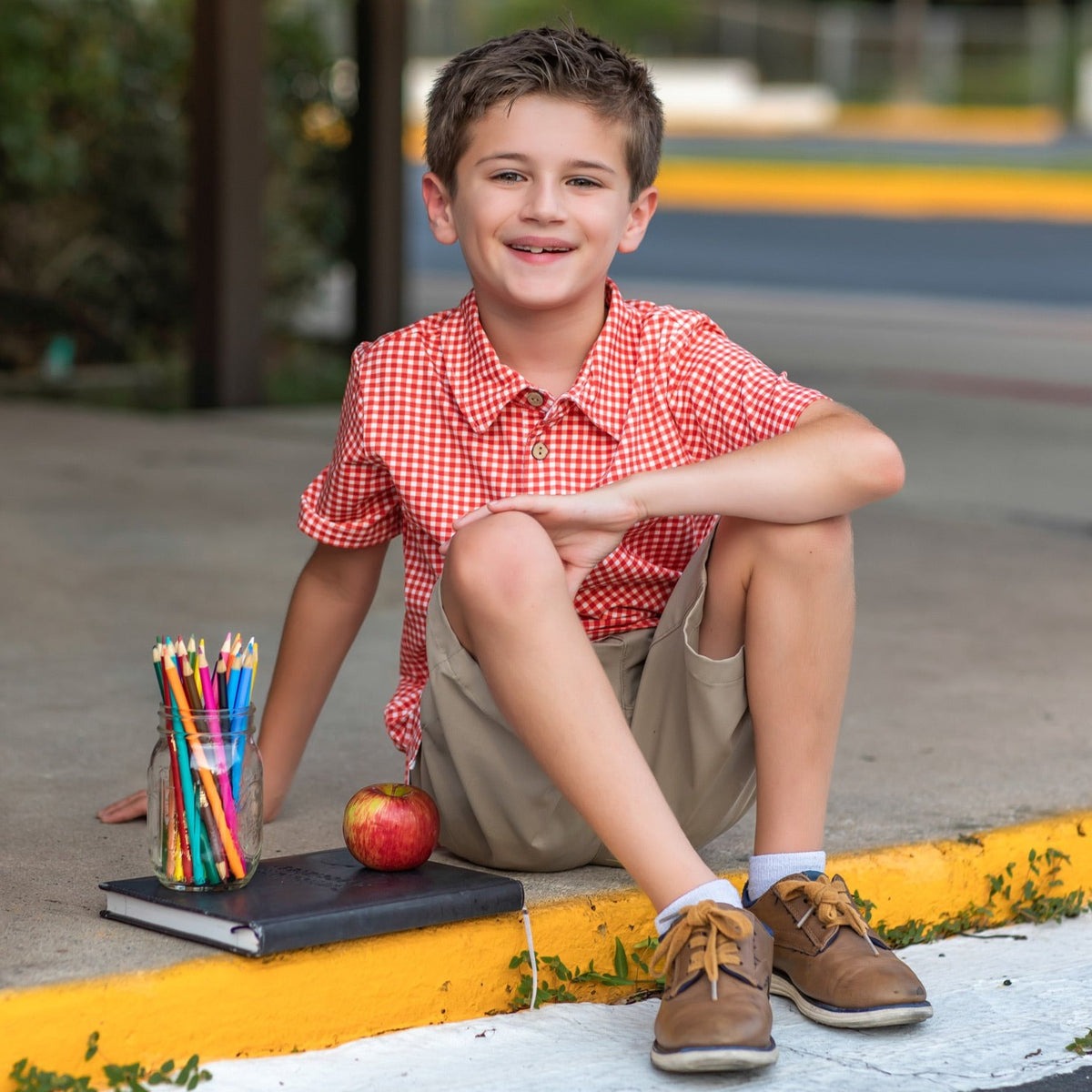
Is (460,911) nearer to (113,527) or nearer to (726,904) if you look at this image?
(726,904)

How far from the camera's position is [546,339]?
2.85 m

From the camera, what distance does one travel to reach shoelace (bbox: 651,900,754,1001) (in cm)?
243

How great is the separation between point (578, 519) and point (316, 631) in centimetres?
56

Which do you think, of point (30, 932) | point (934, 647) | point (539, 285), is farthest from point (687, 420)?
point (934, 647)

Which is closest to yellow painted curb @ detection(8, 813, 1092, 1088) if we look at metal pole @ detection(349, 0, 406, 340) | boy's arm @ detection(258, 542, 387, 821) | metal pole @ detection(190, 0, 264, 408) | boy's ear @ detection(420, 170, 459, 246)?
boy's arm @ detection(258, 542, 387, 821)

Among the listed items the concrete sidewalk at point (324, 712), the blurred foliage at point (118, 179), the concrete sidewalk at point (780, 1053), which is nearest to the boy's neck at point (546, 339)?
the concrete sidewalk at point (324, 712)

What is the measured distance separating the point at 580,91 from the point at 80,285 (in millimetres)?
8686

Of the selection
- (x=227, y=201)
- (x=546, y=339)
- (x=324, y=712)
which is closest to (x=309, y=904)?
(x=546, y=339)

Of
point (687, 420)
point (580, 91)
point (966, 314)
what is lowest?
point (966, 314)

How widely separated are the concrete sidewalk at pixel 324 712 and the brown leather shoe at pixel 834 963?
23cm

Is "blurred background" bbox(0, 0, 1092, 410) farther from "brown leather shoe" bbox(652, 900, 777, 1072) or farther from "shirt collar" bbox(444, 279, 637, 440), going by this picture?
"brown leather shoe" bbox(652, 900, 777, 1072)

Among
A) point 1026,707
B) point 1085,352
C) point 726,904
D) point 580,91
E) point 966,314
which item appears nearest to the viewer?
point 726,904

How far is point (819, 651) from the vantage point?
104 inches

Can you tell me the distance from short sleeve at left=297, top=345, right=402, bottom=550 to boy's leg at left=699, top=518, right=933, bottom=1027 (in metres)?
0.51
